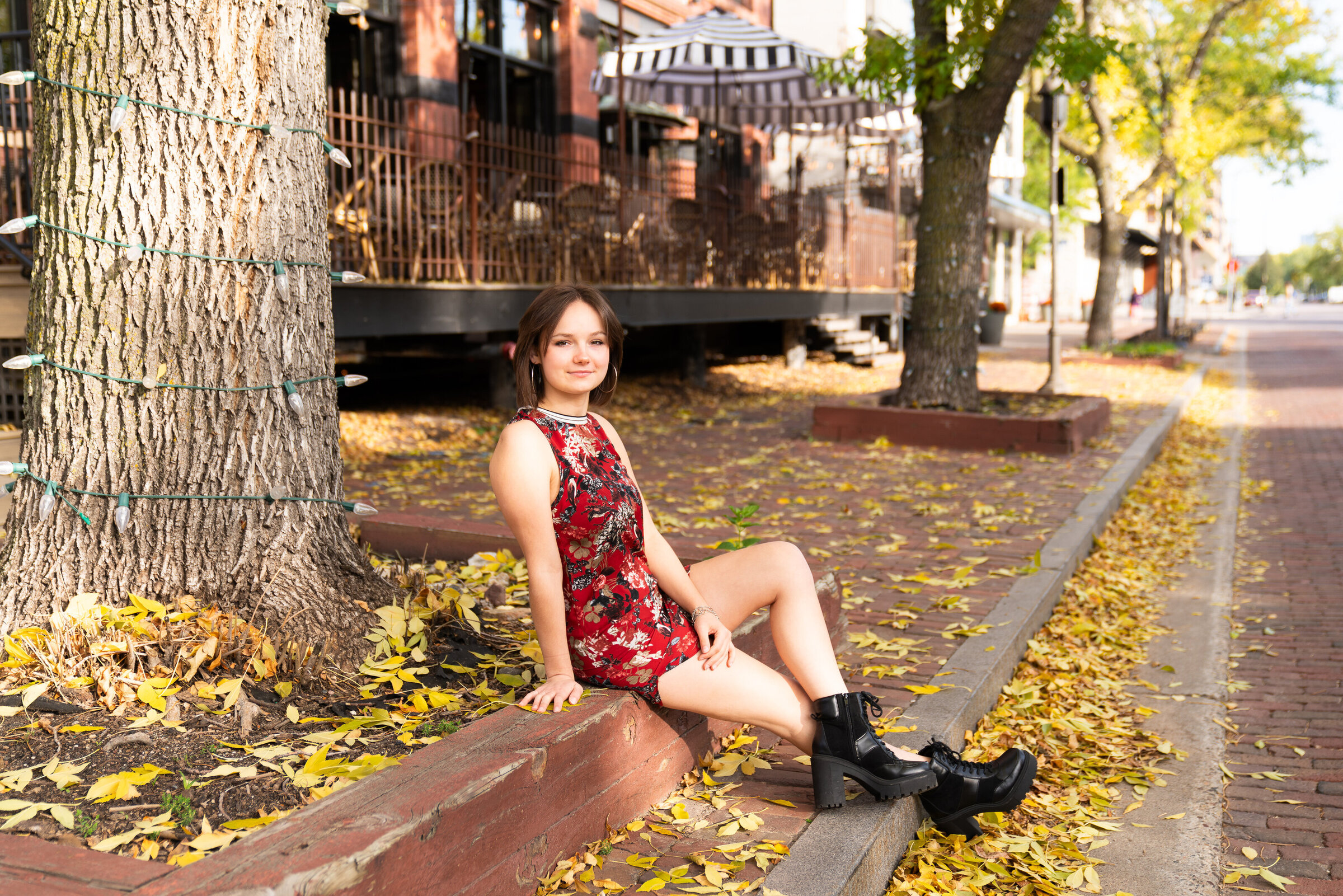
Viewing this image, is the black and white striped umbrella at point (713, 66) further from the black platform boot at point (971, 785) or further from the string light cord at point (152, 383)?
the black platform boot at point (971, 785)

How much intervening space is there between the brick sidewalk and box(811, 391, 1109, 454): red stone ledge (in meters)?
1.53

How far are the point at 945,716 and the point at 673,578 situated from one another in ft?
3.82

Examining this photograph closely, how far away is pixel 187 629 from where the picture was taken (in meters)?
3.16

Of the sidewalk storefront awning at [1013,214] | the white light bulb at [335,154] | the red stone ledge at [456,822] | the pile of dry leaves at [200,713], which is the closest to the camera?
the red stone ledge at [456,822]

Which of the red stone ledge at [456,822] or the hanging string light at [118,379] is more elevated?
the hanging string light at [118,379]

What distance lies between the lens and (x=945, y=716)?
3.75 m

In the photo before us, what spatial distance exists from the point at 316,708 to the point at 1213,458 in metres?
10.1

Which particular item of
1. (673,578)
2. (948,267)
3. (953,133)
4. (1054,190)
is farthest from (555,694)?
(1054,190)

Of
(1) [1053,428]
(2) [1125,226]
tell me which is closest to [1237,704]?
(1) [1053,428]

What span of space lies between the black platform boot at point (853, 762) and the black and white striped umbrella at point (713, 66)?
11229mm

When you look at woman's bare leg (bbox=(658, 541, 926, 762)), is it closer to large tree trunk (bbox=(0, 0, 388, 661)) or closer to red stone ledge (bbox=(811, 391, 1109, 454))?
large tree trunk (bbox=(0, 0, 388, 661))

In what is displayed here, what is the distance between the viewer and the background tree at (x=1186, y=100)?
22.7 metres

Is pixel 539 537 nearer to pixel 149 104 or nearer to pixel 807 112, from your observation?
pixel 149 104

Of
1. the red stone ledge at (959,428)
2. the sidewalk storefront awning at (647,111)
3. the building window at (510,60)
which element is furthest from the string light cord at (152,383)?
the sidewalk storefront awning at (647,111)
